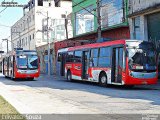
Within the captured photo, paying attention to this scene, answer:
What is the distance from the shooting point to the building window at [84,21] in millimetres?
42188

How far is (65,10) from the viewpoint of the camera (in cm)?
8088

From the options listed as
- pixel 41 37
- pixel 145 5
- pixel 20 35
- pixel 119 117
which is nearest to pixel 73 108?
pixel 119 117

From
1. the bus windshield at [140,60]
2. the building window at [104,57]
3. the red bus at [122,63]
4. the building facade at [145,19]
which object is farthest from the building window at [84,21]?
the bus windshield at [140,60]

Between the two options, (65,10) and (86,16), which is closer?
(86,16)

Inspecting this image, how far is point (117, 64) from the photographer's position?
23.9 metres

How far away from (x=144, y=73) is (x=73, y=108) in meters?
10.1

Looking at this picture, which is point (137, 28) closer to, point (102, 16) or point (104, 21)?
point (104, 21)

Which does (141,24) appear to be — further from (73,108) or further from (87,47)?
(73,108)

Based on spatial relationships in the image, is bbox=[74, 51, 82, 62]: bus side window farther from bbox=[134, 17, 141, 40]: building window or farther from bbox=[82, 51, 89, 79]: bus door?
bbox=[134, 17, 141, 40]: building window

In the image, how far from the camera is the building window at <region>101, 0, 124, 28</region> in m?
35.0

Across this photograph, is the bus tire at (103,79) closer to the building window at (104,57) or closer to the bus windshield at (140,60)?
the building window at (104,57)

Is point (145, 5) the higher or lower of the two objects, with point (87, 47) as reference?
higher

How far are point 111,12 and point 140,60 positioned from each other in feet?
48.4

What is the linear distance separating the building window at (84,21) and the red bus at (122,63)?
1390 cm
